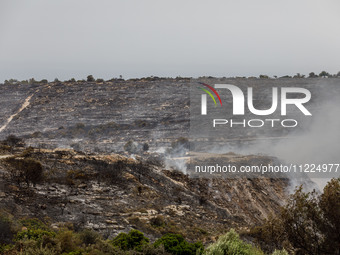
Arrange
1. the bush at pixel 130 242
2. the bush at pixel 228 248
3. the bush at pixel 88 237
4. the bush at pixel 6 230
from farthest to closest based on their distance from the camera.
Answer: the bush at pixel 88 237
the bush at pixel 130 242
the bush at pixel 6 230
the bush at pixel 228 248

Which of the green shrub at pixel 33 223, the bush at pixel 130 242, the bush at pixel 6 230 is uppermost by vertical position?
the bush at pixel 6 230

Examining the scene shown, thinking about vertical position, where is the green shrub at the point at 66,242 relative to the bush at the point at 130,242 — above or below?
above

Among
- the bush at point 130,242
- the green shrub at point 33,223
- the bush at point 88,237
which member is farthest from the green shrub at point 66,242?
the green shrub at point 33,223

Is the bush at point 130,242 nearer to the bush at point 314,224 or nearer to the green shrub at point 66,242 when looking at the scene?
the green shrub at point 66,242

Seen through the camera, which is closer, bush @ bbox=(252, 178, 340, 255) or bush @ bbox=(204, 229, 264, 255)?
bush @ bbox=(204, 229, 264, 255)

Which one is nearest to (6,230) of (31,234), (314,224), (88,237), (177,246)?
(31,234)

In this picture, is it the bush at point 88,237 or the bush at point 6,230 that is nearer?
the bush at point 6,230

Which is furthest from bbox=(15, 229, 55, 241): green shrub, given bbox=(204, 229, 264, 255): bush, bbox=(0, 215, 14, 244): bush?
bbox=(204, 229, 264, 255): bush

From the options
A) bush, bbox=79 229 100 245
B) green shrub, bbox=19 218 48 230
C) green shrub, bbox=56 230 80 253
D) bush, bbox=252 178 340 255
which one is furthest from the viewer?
green shrub, bbox=19 218 48 230

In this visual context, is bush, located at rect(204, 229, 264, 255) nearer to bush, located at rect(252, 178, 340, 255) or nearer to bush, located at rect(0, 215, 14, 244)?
bush, located at rect(252, 178, 340, 255)

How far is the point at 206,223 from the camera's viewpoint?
62.8 ft

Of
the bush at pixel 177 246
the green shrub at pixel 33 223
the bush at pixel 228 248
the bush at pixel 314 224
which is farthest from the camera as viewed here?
the green shrub at pixel 33 223

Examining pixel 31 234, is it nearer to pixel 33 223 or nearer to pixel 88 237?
pixel 88 237

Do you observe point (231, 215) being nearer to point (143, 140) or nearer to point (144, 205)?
point (144, 205)
